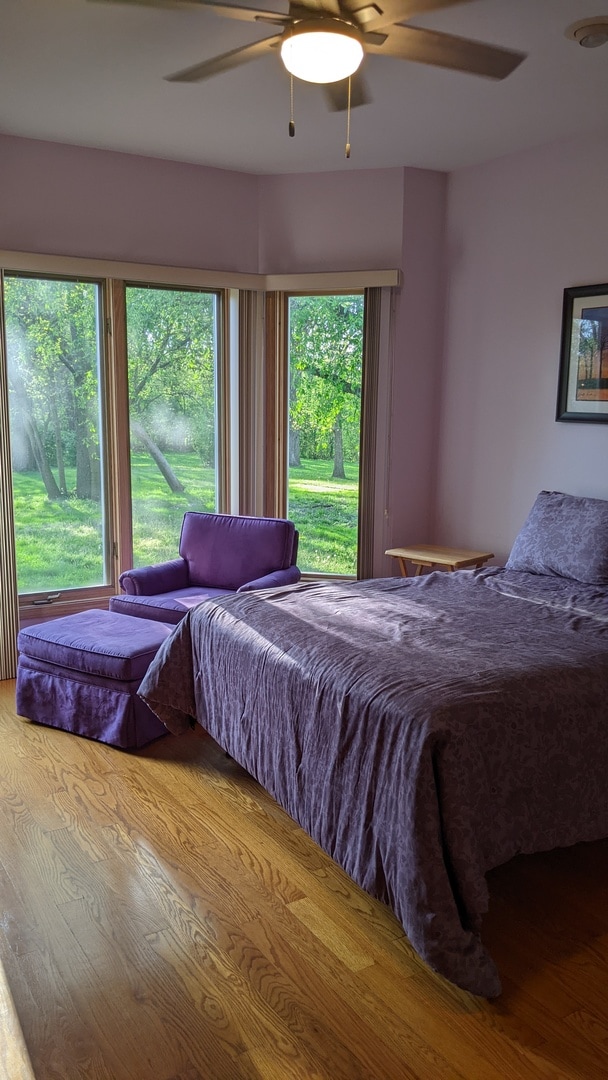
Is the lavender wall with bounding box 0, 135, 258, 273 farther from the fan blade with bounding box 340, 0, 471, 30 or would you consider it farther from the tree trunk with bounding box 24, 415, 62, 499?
the fan blade with bounding box 340, 0, 471, 30

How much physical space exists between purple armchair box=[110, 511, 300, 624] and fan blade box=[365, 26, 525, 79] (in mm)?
2380

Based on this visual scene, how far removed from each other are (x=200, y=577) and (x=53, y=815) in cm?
181

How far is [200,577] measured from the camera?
4543mm

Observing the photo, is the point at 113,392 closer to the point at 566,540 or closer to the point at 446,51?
the point at 566,540

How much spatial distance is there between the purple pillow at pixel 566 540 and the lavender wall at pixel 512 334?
1.06 feet

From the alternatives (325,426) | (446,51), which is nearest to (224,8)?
(446,51)

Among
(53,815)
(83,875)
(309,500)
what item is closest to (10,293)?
(309,500)

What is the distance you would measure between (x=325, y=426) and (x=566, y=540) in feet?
6.03

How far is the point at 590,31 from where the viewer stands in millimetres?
2801

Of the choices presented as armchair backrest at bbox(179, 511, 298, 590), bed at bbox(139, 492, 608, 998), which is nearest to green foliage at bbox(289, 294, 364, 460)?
armchair backrest at bbox(179, 511, 298, 590)

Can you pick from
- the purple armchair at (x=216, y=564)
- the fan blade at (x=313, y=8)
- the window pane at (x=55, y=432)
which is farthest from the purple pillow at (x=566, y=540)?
the window pane at (x=55, y=432)

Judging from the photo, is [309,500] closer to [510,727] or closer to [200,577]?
[200,577]

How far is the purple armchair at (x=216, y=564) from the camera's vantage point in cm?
425

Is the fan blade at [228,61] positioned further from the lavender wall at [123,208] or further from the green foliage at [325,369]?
the green foliage at [325,369]
